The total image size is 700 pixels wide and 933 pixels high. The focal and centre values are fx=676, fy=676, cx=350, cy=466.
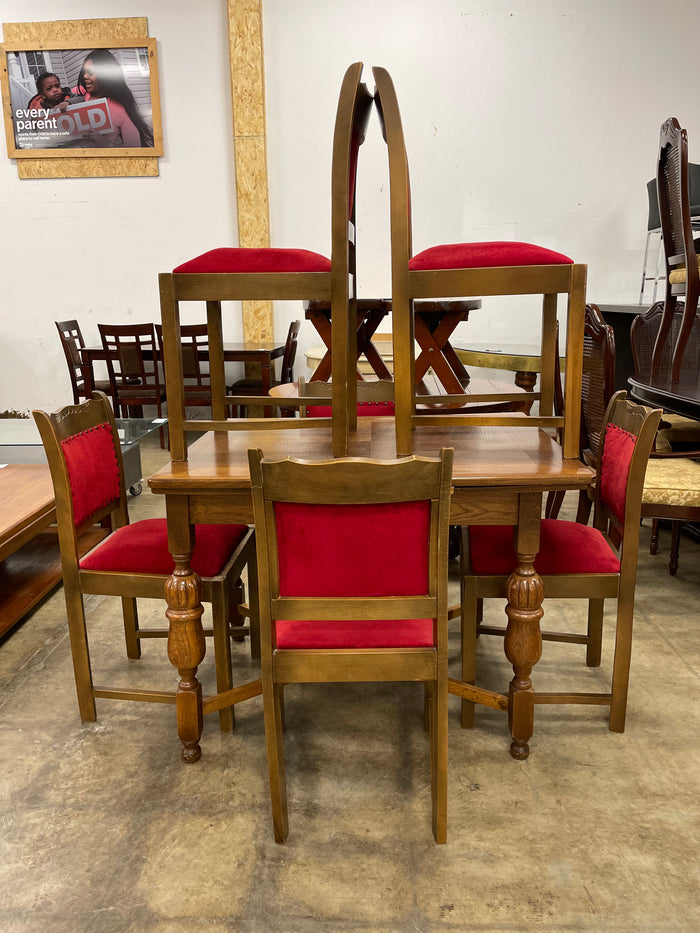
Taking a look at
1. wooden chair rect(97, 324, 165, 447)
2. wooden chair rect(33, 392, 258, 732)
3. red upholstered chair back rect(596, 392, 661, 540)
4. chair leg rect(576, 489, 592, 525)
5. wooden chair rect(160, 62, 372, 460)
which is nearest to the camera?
wooden chair rect(160, 62, 372, 460)

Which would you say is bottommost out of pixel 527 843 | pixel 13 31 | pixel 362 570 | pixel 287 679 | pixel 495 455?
pixel 527 843

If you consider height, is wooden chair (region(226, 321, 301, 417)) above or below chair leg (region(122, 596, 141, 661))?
above

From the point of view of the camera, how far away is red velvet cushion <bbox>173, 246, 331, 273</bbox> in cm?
165

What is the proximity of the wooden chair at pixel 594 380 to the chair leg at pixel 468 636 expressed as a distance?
990 millimetres

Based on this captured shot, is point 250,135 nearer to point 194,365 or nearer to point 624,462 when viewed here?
point 194,365

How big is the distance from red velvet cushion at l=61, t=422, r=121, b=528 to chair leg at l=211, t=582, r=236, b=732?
1.43 feet

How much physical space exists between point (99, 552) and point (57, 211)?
17.3 ft

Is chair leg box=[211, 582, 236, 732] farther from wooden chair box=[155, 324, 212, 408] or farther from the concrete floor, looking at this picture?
wooden chair box=[155, 324, 212, 408]

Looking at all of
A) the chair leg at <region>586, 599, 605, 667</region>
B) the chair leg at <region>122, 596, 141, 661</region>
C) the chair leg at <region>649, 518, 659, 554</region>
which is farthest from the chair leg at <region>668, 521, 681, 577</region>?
the chair leg at <region>122, 596, 141, 661</region>

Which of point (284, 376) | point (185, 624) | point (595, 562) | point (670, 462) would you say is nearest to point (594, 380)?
point (670, 462)

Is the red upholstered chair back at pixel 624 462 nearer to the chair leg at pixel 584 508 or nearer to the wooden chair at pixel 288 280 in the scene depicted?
the wooden chair at pixel 288 280

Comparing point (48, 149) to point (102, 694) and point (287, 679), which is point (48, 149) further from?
point (287, 679)

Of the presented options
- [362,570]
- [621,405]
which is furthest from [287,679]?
[621,405]

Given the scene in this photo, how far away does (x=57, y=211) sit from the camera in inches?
240
